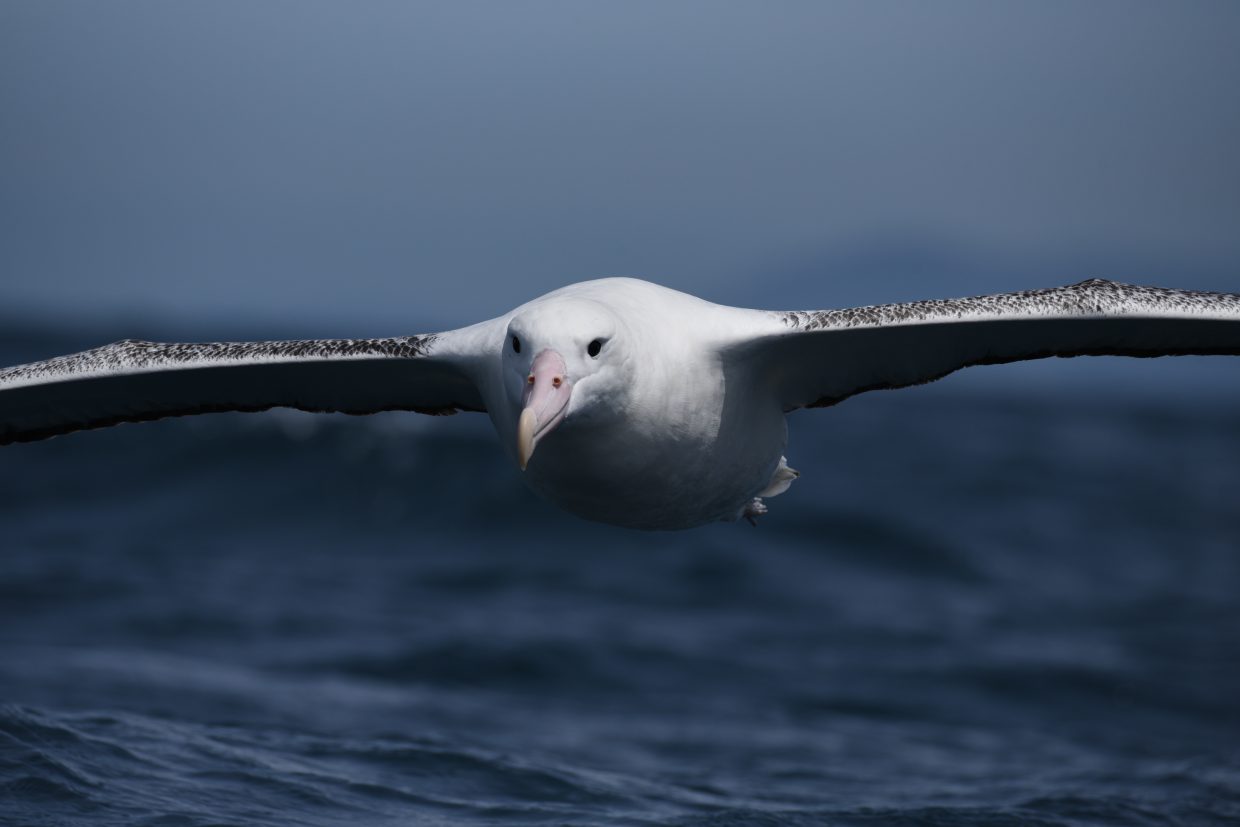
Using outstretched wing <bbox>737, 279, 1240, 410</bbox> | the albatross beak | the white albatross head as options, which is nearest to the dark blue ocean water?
outstretched wing <bbox>737, 279, 1240, 410</bbox>

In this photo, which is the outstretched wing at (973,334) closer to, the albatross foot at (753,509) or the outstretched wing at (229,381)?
the albatross foot at (753,509)

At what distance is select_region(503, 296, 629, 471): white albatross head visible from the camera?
281 inches

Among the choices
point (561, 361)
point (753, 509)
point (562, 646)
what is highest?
point (561, 361)

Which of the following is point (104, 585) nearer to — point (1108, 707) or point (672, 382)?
point (1108, 707)

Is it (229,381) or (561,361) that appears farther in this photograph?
(229,381)

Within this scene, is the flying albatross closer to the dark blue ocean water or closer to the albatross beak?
the albatross beak

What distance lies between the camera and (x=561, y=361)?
7.29 metres

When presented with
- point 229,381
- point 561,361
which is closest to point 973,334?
point 561,361

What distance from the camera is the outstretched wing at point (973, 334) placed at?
8.78 meters

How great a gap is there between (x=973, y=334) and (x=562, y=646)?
11.7m

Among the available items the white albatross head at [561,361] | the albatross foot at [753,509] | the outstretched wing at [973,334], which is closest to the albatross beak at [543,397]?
the white albatross head at [561,361]

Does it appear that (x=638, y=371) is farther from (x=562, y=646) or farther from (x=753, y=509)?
(x=562, y=646)

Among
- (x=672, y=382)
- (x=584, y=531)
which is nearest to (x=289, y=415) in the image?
(x=584, y=531)

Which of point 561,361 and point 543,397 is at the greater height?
point 561,361
